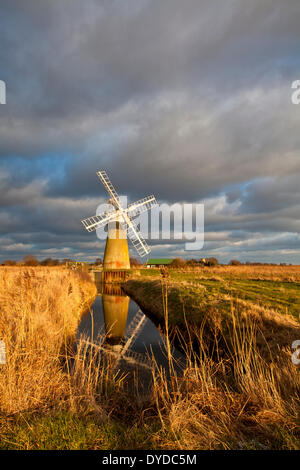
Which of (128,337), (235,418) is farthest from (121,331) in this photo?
(235,418)

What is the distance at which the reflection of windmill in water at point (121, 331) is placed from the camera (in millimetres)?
8281

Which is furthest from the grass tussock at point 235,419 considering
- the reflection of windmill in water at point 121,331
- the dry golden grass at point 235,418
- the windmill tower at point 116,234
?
the windmill tower at point 116,234

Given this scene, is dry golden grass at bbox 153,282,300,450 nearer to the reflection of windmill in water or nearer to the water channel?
the water channel

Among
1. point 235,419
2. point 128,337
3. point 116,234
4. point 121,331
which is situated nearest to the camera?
point 235,419

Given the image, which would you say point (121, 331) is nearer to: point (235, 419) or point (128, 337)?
point (128, 337)

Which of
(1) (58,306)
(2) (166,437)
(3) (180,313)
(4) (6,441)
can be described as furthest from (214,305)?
(4) (6,441)

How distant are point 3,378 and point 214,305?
770 centimetres

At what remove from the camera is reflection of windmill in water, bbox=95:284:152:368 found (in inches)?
326

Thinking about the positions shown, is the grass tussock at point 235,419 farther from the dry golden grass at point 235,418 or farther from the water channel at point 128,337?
the water channel at point 128,337

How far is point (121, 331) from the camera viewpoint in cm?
1219

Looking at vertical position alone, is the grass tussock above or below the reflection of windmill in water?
above

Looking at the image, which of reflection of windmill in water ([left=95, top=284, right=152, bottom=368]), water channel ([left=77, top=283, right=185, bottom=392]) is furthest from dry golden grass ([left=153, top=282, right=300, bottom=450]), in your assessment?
reflection of windmill in water ([left=95, top=284, right=152, bottom=368])

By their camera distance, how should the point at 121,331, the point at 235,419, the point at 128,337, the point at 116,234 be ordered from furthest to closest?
1. the point at 116,234
2. the point at 121,331
3. the point at 128,337
4. the point at 235,419
